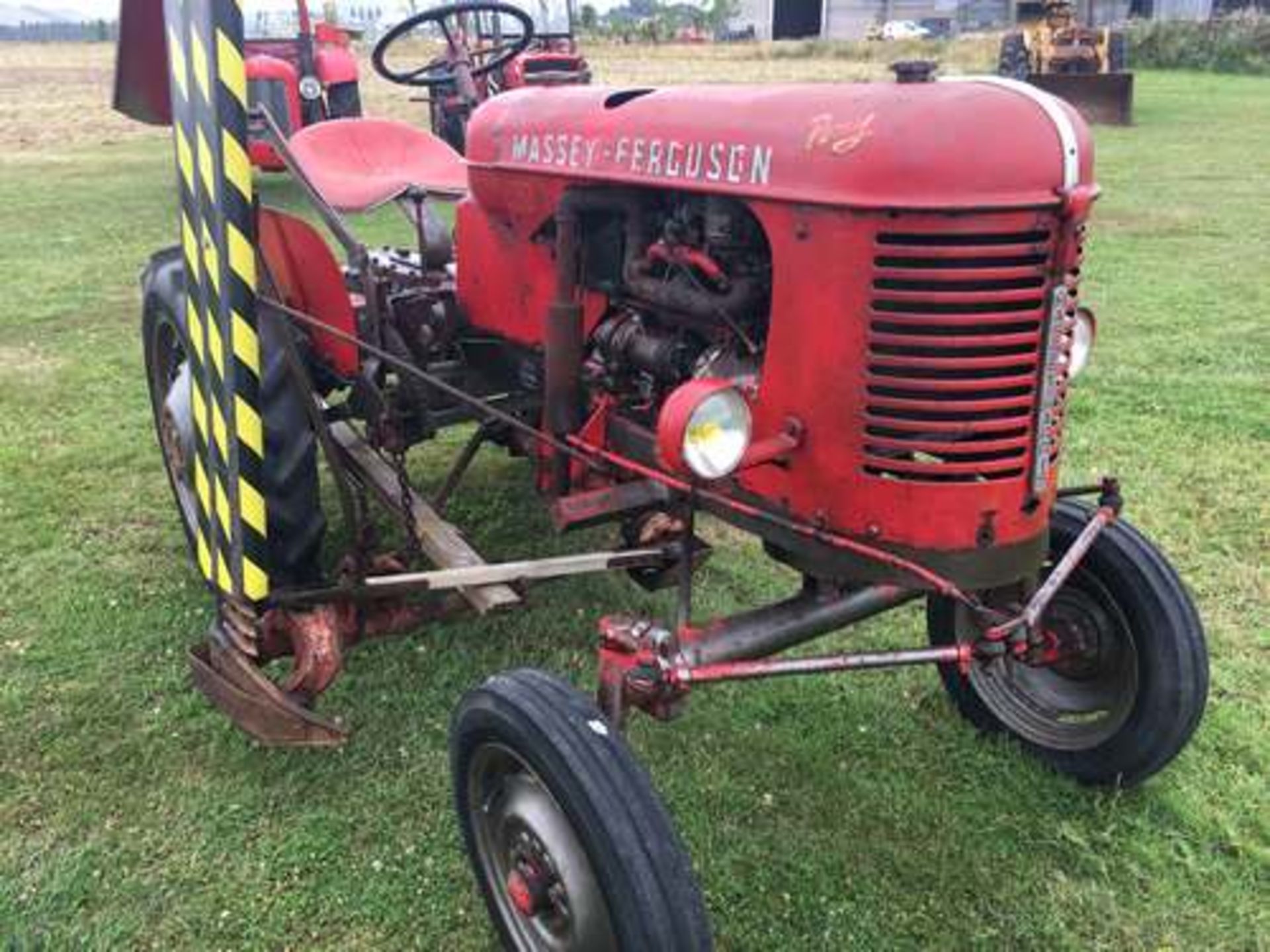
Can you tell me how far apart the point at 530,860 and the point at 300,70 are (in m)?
10.8

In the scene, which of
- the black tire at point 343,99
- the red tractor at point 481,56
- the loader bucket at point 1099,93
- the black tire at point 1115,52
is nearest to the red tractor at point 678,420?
the red tractor at point 481,56

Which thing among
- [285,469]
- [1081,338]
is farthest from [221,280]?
[1081,338]

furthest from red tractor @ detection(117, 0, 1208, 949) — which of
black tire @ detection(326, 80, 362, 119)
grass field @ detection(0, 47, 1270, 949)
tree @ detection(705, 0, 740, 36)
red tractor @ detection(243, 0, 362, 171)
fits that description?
tree @ detection(705, 0, 740, 36)

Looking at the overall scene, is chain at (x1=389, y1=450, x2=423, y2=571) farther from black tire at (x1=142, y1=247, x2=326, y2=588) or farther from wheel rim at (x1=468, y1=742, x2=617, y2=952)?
wheel rim at (x1=468, y1=742, x2=617, y2=952)

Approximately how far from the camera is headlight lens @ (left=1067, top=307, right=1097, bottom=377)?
2.50 meters

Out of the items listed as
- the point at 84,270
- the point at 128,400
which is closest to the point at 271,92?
the point at 84,270

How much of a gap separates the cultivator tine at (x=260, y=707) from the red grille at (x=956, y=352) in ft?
4.47

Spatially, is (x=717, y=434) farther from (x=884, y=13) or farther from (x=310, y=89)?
(x=884, y=13)

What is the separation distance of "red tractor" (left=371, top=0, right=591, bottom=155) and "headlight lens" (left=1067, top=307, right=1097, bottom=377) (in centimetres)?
201

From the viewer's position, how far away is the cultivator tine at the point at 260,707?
2.61m

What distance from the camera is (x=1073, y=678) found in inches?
113

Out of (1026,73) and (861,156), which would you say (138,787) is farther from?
(1026,73)

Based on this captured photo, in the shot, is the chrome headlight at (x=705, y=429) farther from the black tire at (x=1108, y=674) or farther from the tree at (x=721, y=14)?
the tree at (x=721, y=14)

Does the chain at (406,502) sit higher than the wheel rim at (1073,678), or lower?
higher
